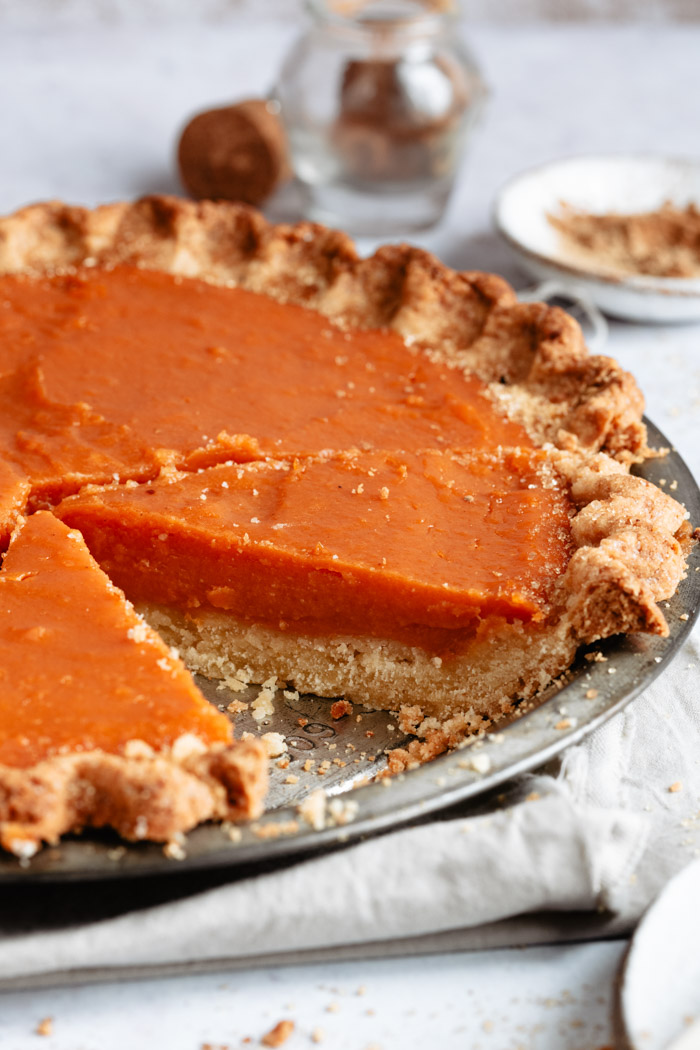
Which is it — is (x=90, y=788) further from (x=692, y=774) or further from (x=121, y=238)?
(x=121, y=238)

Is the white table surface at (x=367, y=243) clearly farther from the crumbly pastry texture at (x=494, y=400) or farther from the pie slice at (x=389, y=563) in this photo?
the pie slice at (x=389, y=563)

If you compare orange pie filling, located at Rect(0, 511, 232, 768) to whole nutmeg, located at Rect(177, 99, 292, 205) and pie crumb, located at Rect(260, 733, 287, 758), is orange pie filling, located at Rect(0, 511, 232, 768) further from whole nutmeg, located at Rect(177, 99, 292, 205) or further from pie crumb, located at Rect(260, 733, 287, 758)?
whole nutmeg, located at Rect(177, 99, 292, 205)

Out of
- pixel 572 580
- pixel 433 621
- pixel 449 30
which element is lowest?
pixel 433 621

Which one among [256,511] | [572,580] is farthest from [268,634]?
[572,580]

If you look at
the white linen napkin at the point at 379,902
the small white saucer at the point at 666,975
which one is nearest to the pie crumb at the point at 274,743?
the white linen napkin at the point at 379,902

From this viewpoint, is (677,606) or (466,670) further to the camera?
(466,670)
